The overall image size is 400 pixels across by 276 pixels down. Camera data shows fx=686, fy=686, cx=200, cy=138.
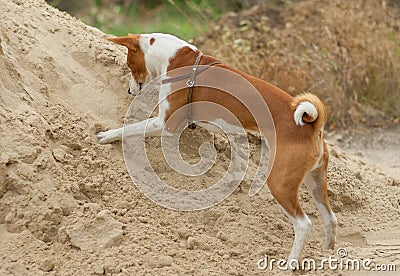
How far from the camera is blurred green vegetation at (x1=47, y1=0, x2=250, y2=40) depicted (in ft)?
41.5

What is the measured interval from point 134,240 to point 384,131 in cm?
544

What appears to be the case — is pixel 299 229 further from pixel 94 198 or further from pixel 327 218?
pixel 94 198

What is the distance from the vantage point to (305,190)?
569cm

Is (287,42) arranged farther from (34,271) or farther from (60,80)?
(34,271)

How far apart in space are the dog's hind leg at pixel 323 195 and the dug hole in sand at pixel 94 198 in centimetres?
15

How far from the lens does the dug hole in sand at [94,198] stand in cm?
452

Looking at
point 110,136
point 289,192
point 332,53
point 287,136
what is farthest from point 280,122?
point 332,53

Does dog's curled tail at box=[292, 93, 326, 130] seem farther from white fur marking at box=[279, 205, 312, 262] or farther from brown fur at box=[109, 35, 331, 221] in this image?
white fur marking at box=[279, 205, 312, 262]

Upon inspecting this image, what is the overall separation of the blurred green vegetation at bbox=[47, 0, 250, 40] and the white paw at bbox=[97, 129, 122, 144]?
7020 mm

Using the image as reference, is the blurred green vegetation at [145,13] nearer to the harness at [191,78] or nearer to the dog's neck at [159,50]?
the dog's neck at [159,50]

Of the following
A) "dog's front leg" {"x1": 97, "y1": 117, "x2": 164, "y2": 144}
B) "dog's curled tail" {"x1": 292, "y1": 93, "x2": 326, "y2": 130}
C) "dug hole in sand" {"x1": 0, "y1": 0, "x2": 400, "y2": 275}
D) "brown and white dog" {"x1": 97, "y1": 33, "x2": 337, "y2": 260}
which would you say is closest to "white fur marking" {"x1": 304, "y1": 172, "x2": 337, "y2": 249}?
"brown and white dog" {"x1": 97, "y1": 33, "x2": 337, "y2": 260}

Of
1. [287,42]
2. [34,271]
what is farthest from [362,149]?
[34,271]
